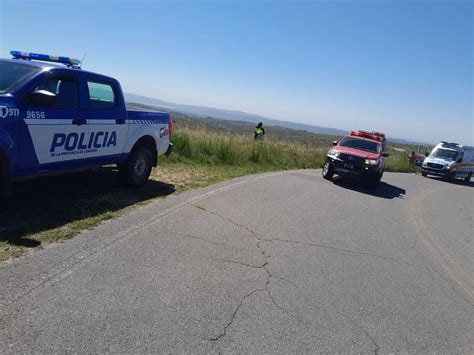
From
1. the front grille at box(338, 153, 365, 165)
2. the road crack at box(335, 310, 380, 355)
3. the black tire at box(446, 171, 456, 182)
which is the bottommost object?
the black tire at box(446, 171, 456, 182)

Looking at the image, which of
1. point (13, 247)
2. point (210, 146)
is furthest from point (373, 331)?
point (210, 146)

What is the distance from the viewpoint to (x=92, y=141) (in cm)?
770

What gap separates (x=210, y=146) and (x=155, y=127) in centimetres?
776

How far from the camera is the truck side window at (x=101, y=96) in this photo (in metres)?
7.60

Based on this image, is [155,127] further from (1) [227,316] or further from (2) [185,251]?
(1) [227,316]

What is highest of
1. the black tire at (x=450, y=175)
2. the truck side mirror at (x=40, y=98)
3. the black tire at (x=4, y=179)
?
the truck side mirror at (x=40, y=98)

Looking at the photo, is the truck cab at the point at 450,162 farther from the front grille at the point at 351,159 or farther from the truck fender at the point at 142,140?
the truck fender at the point at 142,140

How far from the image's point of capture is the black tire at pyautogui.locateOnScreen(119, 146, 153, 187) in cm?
898

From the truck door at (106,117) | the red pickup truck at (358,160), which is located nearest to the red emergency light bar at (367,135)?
the red pickup truck at (358,160)

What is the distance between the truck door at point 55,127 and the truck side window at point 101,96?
376mm

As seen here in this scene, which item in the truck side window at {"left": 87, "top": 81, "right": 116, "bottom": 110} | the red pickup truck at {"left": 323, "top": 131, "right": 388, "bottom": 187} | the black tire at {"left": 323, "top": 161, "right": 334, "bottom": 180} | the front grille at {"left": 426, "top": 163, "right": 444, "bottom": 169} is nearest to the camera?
the truck side window at {"left": 87, "top": 81, "right": 116, "bottom": 110}

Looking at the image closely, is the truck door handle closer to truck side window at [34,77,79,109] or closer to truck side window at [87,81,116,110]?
truck side window at [34,77,79,109]

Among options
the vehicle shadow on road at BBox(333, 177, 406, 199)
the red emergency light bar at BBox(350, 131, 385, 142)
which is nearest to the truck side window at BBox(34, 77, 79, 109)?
the vehicle shadow on road at BBox(333, 177, 406, 199)

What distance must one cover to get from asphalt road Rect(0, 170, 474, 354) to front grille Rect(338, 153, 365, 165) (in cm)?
699
